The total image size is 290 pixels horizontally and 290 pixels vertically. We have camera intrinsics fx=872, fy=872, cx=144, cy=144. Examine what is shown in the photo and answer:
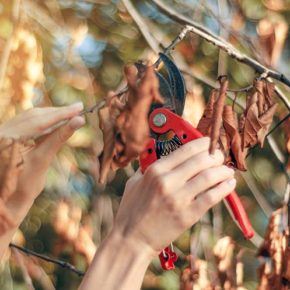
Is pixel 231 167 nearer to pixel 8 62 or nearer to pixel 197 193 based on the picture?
pixel 197 193

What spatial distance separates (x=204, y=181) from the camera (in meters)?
1.15

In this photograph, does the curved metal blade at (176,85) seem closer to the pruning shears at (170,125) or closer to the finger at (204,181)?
the pruning shears at (170,125)

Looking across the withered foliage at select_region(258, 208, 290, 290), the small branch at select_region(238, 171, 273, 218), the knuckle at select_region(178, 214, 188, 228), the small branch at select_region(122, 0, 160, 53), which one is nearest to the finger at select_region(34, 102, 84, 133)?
the knuckle at select_region(178, 214, 188, 228)

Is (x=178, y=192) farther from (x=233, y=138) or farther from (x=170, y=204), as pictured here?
(x=233, y=138)

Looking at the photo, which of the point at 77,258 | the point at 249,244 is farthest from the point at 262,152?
the point at 77,258

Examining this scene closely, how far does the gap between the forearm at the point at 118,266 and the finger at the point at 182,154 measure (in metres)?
0.11

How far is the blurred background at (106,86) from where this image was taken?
255cm

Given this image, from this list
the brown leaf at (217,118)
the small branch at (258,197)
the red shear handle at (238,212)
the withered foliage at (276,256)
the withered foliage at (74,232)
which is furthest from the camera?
the small branch at (258,197)

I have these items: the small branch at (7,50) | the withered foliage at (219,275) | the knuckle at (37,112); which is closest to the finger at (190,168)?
the knuckle at (37,112)

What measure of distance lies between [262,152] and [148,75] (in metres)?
1.88

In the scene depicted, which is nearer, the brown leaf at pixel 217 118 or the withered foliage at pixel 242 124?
the brown leaf at pixel 217 118

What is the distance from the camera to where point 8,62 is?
218 centimetres

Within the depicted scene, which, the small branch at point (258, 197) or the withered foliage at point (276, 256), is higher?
the small branch at point (258, 197)

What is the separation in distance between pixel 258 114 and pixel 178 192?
225 mm
